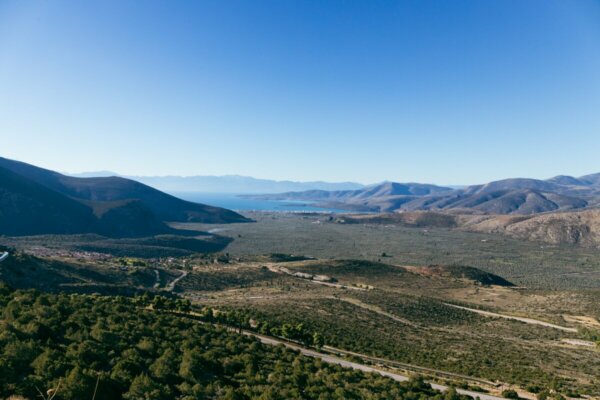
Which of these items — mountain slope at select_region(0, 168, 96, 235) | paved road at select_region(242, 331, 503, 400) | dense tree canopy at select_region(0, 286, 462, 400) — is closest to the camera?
dense tree canopy at select_region(0, 286, 462, 400)

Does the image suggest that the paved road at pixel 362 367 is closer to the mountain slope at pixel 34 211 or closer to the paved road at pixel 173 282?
the paved road at pixel 173 282

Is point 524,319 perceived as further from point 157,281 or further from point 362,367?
point 157,281

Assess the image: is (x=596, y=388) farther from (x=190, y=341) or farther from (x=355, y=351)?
(x=190, y=341)

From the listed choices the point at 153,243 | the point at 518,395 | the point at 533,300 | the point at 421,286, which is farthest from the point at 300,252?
the point at 518,395

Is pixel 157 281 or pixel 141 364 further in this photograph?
pixel 157 281

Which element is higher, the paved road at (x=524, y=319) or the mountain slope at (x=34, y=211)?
the mountain slope at (x=34, y=211)

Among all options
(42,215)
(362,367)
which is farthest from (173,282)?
(42,215)

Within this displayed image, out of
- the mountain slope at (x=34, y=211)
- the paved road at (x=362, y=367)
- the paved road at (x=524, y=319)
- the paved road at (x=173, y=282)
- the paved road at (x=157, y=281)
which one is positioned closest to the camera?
the paved road at (x=362, y=367)

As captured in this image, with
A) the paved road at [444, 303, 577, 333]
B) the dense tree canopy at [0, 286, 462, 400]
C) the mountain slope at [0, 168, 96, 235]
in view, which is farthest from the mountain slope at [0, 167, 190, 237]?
the paved road at [444, 303, 577, 333]

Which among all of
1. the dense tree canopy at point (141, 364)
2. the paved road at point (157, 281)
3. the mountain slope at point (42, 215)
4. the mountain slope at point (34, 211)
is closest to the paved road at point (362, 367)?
the dense tree canopy at point (141, 364)

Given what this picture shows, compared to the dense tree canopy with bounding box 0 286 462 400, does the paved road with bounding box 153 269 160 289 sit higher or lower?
lower

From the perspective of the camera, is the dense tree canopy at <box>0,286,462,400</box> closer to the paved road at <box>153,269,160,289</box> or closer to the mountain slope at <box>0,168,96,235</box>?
the paved road at <box>153,269,160,289</box>
